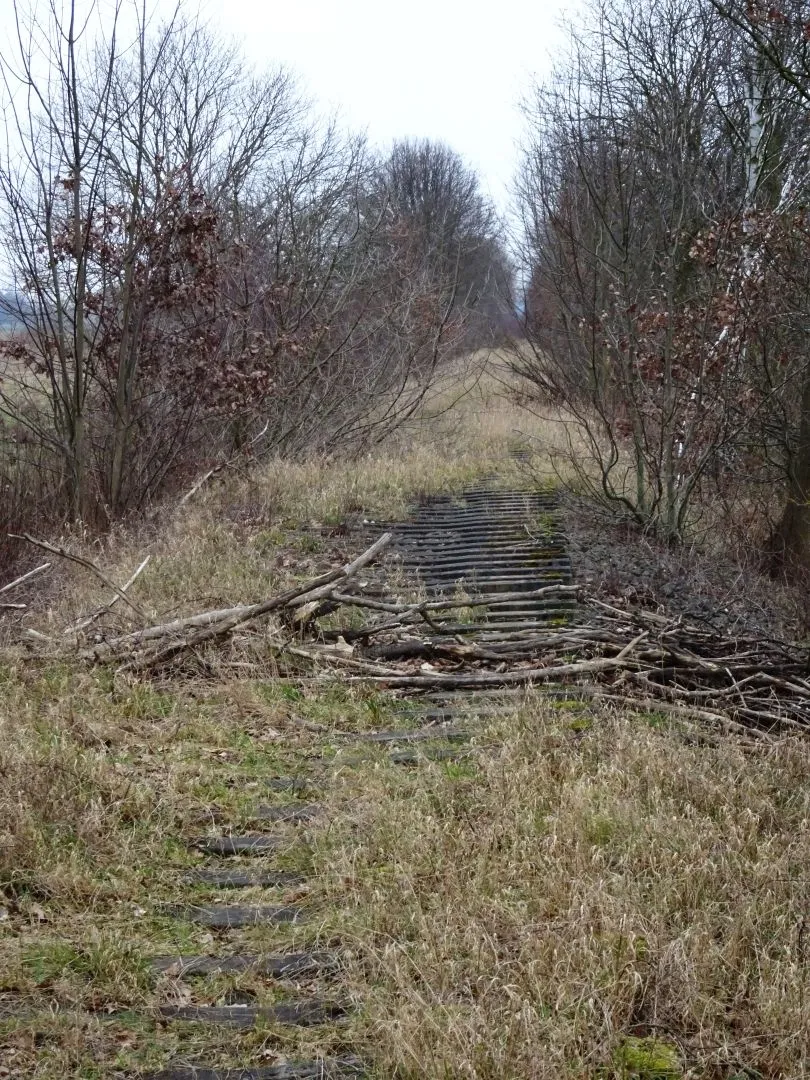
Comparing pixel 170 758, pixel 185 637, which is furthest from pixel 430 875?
pixel 185 637

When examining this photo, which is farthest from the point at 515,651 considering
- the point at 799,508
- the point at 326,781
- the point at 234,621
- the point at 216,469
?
the point at 216,469

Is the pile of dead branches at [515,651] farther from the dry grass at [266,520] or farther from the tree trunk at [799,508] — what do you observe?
the tree trunk at [799,508]

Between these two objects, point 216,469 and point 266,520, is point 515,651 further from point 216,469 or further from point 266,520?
point 216,469

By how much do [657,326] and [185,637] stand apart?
21.0 feet

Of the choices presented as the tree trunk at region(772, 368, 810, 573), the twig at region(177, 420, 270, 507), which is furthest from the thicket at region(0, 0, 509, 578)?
the tree trunk at region(772, 368, 810, 573)

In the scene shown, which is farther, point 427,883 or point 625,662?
point 625,662

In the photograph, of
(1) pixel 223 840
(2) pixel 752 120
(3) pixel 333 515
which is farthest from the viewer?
(2) pixel 752 120

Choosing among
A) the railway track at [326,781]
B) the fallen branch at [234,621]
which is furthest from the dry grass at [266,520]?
the railway track at [326,781]

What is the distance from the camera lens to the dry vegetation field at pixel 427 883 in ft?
9.24

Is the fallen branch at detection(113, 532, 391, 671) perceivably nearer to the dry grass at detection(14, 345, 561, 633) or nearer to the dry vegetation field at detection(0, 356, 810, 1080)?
the dry vegetation field at detection(0, 356, 810, 1080)

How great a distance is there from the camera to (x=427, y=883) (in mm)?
3627

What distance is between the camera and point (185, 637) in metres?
6.38

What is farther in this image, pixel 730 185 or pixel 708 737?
pixel 730 185

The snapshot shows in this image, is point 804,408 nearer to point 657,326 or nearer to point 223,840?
point 657,326
